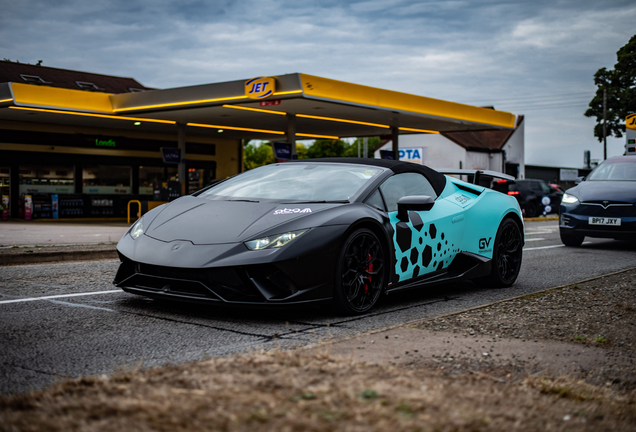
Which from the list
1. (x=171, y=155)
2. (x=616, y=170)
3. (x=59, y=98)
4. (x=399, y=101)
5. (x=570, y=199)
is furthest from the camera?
(x=171, y=155)

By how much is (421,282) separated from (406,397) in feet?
10.9

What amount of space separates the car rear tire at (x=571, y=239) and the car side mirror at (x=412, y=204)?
7305 millimetres

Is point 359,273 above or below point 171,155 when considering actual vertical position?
below

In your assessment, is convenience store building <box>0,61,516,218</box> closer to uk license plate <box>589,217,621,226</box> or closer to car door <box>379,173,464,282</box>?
uk license plate <box>589,217,621,226</box>

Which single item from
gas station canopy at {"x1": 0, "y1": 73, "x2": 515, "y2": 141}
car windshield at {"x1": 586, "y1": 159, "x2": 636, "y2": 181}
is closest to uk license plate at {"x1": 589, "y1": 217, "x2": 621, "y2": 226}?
car windshield at {"x1": 586, "y1": 159, "x2": 636, "y2": 181}

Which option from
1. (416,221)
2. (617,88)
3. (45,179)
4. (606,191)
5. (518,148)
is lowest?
(416,221)

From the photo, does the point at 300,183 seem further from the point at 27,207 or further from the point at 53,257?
the point at 27,207

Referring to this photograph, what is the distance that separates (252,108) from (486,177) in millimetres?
13687

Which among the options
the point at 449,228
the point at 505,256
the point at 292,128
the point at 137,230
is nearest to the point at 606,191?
the point at 505,256

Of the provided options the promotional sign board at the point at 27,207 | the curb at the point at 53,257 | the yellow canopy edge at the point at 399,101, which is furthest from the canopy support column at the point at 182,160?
the curb at the point at 53,257

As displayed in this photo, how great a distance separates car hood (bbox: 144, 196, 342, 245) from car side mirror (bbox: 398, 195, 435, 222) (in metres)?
0.69

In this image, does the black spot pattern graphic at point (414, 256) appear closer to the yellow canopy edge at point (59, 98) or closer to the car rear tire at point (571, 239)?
the car rear tire at point (571, 239)

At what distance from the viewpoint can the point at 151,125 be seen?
26.7m

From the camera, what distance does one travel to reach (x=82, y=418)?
7.38ft
